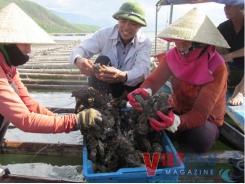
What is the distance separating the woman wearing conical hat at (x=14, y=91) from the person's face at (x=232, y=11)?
2409 millimetres

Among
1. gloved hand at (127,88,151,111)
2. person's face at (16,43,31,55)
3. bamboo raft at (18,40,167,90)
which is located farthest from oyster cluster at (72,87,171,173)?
bamboo raft at (18,40,167,90)

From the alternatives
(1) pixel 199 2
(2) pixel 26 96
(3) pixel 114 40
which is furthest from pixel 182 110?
(1) pixel 199 2

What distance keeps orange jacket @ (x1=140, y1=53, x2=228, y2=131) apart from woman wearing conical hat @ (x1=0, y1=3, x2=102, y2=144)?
2.75 ft

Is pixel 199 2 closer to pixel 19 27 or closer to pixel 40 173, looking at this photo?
pixel 19 27

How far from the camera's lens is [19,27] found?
186cm

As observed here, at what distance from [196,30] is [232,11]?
4.53 ft

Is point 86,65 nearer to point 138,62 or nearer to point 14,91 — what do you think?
point 138,62

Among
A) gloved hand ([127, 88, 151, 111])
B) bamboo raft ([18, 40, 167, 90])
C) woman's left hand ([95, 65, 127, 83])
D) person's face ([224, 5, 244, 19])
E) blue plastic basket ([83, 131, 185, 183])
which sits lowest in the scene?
blue plastic basket ([83, 131, 185, 183])

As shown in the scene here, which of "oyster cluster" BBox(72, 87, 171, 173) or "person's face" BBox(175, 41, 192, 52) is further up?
"person's face" BBox(175, 41, 192, 52)

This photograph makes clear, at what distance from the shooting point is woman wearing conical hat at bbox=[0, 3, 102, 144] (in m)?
1.74

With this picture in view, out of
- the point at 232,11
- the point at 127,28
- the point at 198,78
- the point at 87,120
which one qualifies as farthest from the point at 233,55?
the point at 87,120

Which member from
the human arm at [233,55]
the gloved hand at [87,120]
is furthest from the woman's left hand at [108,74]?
the human arm at [233,55]

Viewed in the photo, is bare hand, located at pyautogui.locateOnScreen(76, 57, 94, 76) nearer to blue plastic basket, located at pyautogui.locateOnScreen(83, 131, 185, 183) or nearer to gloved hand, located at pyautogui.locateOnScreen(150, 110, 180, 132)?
gloved hand, located at pyautogui.locateOnScreen(150, 110, 180, 132)

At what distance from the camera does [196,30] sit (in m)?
2.09
